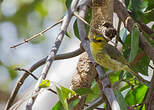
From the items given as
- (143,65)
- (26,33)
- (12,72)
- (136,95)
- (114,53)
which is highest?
(26,33)

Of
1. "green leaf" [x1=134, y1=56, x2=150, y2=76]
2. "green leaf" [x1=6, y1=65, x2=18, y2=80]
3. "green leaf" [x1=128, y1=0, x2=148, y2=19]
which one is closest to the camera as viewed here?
"green leaf" [x1=128, y1=0, x2=148, y2=19]

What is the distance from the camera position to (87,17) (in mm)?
1344

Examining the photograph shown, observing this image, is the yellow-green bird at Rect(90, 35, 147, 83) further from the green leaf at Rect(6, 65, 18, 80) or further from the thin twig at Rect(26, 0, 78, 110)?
the green leaf at Rect(6, 65, 18, 80)

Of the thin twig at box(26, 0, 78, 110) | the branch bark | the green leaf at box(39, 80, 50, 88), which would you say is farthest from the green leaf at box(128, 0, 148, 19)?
the green leaf at box(39, 80, 50, 88)

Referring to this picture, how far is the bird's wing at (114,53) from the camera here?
134 centimetres

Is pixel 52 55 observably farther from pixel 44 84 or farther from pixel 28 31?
pixel 28 31

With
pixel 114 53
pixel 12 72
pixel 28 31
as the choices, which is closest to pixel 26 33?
pixel 28 31

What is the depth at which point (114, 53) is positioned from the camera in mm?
1406

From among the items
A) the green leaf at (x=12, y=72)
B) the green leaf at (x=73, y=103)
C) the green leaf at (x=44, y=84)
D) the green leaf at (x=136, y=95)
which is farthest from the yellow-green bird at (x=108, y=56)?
the green leaf at (x=12, y=72)

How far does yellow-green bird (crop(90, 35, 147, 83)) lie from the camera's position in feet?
4.30

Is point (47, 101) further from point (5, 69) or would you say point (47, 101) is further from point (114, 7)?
point (114, 7)

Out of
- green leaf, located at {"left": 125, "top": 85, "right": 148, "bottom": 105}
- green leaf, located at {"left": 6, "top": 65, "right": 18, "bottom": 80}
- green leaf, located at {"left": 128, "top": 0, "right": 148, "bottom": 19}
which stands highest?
green leaf, located at {"left": 6, "top": 65, "right": 18, "bottom": 80}

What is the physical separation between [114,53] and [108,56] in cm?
13

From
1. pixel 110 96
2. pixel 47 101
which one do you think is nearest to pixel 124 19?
pixel 110 96
